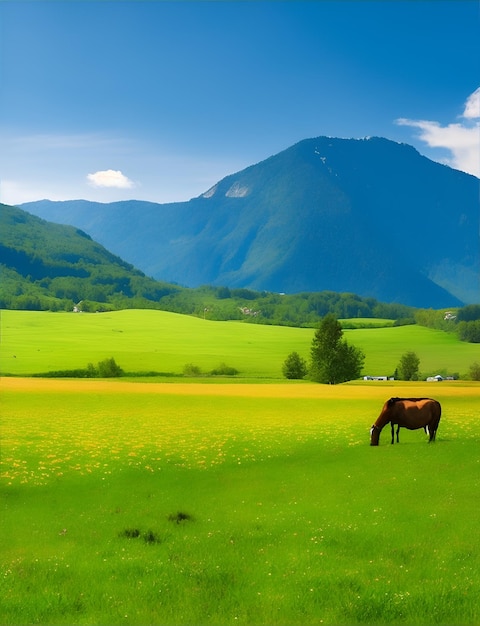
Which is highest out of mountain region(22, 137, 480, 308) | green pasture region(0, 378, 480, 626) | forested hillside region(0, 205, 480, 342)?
mountain region(22, 137, 480, 308)

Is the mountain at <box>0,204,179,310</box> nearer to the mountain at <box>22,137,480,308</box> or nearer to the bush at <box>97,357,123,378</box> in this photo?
the mountain at <box>22,137,480,308</box>

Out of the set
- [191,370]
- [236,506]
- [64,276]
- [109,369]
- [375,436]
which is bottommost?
[236,506]

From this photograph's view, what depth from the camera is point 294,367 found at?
94.2 feet

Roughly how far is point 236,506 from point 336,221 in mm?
34790

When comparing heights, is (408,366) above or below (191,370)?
above

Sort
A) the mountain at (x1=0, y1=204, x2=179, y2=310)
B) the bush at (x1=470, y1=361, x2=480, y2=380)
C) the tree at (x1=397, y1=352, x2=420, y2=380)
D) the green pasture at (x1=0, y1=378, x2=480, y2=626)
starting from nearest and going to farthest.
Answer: the green pasture at (x1=0, y1=378, x2=480, y2=626)
the bush at (x1=470, y1=361, x2=480, y2=380)
the tree at (x1=397, y1=352, x2=420, y2=380)
the mountain at (x1=0, y1=204, x2=179, y2=310)

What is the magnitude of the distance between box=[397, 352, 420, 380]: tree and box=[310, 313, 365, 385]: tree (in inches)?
83.8

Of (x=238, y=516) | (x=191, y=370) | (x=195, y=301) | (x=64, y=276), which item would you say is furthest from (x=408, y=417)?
(x=64, y=276)

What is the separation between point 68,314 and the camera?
126 ft

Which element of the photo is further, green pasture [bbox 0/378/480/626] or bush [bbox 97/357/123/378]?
bush [bbox 97/357/123/378]

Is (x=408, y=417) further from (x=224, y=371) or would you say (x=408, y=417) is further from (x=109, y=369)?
(x=109, y=369)

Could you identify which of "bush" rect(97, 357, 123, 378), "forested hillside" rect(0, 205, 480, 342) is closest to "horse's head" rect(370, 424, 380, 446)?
"forested hillside" rect(0, 205, 480, 342)

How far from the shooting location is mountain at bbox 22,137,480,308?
102 feet

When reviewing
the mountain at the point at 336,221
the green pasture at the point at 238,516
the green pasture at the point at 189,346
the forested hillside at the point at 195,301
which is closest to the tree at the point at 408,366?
the green pasture at the point at 189,346
